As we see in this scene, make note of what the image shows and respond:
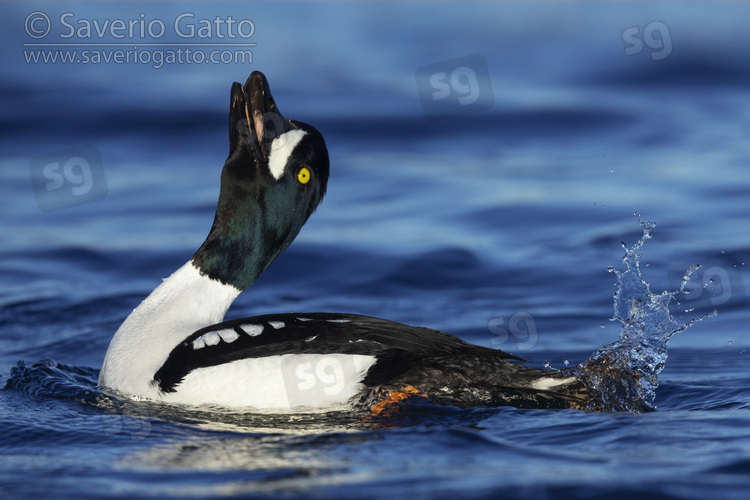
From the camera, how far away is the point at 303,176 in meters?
5.79

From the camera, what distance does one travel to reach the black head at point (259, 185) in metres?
5.73

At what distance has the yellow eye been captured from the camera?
577 cm

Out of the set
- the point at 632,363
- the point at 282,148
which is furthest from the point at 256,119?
the point at 632,363

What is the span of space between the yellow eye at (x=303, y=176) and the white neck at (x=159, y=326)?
2.50 feet

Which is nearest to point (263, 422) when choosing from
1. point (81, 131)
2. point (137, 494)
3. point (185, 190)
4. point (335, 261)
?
point (137, 494)

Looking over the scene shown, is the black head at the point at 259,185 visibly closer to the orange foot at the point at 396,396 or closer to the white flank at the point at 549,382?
the orange foot at the point at 396,396

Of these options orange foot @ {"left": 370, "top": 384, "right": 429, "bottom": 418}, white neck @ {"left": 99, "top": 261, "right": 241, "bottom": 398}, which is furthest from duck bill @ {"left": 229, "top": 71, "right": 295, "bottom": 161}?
orange foot @ {"left": 370, "top": 384, "right": 429, "bottom": 418}

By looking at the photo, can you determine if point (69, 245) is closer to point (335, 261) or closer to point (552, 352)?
point (335, 261)

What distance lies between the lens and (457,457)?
431 cm

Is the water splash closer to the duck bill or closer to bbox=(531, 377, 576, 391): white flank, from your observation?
bbox=(531, 377, 576, 391): white flank

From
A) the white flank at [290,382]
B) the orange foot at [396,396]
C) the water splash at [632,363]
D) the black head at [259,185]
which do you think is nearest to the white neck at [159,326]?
the black head at [259,185]

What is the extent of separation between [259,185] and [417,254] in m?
3.65

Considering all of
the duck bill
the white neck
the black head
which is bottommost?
the white neck

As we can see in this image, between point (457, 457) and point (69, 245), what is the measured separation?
6.46 metres
